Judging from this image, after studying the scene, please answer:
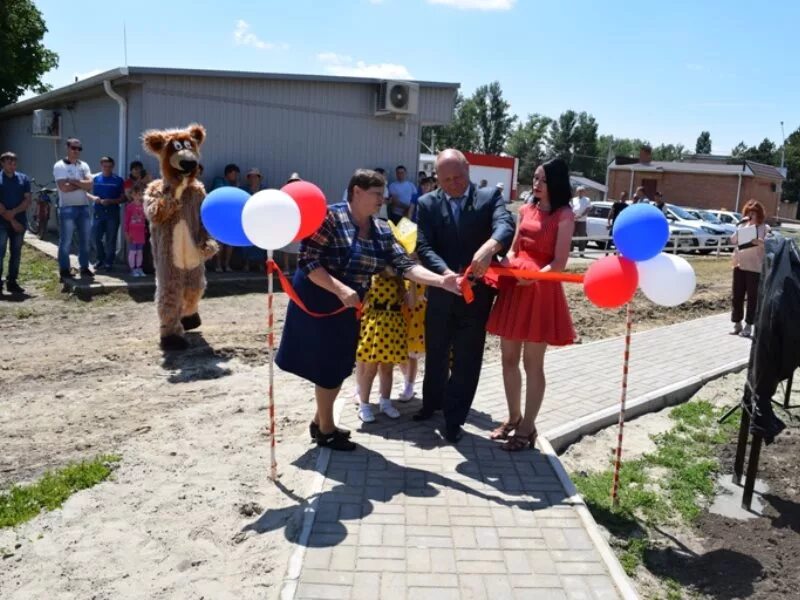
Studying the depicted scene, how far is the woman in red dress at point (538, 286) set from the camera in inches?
195

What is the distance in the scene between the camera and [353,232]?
16.3 ft

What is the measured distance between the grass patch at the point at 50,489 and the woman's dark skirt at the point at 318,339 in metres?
1.47

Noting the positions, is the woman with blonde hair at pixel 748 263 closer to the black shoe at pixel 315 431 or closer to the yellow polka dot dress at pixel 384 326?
the yellow polka dot dress at pixel 384 326

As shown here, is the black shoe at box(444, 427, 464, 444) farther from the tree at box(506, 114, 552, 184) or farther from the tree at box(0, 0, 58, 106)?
the tree at box(506, 114, 552, 184)

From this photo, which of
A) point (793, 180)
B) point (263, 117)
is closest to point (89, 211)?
point (263, 117)

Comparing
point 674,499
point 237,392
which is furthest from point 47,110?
point 674,499

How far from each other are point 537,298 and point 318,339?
1.57 meters

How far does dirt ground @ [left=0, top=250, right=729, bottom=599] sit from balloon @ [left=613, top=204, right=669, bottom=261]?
2618 mm

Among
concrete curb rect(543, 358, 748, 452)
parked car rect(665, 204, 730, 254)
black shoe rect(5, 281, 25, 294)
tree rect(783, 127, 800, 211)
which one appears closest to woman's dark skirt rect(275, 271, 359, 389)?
concrete curb rect(543, 358, 748, 452)

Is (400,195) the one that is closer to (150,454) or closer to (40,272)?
(40,272)

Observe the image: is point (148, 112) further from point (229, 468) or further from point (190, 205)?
point (229, 468)

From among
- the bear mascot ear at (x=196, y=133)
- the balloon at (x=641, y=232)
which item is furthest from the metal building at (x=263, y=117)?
the balloon at (x=641, y=232)

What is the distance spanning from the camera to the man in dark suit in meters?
5.18

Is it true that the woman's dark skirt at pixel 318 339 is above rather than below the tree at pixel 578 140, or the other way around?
below
